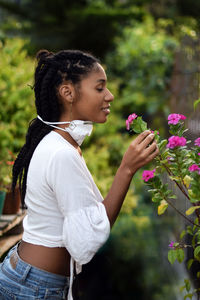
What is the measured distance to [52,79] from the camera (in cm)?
170

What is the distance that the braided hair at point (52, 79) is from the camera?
167cm

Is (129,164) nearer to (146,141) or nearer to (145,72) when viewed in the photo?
(146,141)

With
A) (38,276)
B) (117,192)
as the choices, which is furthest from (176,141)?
(38,276)

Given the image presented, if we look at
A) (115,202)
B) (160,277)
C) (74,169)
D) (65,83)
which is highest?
(65,83)

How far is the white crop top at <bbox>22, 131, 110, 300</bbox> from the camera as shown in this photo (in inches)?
57.1

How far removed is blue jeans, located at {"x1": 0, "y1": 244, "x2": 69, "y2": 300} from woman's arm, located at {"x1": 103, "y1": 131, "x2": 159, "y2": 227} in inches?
11.9

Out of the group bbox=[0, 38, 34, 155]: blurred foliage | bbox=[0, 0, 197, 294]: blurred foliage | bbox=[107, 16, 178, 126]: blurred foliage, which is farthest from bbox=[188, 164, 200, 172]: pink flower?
bbox=[107, 16, 178, 126]: blurred foliage

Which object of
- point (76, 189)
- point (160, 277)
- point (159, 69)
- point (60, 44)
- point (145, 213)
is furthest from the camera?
point (60, 44)

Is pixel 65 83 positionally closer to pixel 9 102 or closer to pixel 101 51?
pixel 9 102

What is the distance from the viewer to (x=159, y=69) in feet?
22.7

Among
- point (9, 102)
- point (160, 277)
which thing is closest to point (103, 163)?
point (9, 102)

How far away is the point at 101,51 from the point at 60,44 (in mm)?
1120

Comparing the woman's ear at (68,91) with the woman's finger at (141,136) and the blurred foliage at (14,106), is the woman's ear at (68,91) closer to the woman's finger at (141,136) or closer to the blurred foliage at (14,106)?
the woman's finger at (141,136)

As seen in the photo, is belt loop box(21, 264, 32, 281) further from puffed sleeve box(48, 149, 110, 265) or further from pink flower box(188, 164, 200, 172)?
pink flower box(188, 164, 200, 172)
